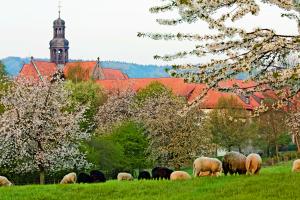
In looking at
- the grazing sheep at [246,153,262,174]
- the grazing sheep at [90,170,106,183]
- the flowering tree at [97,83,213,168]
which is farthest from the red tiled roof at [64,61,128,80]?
the grazing sheep at [246,153,262,174]

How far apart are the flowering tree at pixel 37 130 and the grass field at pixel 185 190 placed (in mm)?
11263

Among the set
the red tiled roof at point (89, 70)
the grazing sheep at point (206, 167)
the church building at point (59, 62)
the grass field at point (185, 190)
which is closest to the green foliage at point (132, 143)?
the grazing sheep at point (206, 167)

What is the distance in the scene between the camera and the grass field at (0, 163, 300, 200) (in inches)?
629

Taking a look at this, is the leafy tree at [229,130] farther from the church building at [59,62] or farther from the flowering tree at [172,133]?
the church building at [59,62]

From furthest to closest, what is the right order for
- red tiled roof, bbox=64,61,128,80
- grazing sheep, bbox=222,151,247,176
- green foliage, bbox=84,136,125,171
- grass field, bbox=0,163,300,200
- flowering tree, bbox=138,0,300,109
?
red tiled roof, bbox=64,61,128,80
green foliage, bbox=84,136,125,171
grazing sheep, bbox=222,151,247,176
grass field, bbox=0,163,300,200
flowering tree, bbox=138,0,300,109

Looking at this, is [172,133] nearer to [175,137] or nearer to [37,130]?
[175,137]

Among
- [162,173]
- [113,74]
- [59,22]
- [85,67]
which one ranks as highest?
[59,22]

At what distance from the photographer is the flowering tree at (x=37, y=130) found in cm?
3114

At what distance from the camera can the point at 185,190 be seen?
687 inches

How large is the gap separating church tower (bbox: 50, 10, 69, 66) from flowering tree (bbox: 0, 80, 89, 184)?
7577 cm

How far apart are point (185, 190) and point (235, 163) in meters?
→ 5.30

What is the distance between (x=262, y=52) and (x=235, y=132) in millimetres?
54560

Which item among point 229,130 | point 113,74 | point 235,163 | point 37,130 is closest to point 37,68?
point 113,74

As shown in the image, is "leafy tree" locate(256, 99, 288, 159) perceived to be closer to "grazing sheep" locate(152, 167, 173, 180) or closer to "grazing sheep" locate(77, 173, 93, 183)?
"grazing sheep" locate(152, 167, 173, 180)
